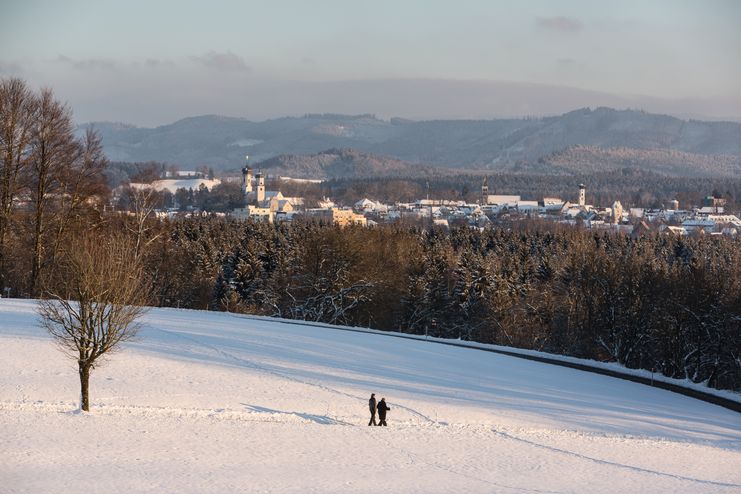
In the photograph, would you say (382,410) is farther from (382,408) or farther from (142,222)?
(142,222)

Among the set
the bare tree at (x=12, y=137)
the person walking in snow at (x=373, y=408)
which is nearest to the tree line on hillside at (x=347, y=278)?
the bare tree at (x=12, y=137)

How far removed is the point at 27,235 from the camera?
52.1 m

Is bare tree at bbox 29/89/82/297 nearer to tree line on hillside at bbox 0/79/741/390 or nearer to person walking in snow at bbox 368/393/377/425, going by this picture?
tree line on hillside at bbox 0/79/741/390

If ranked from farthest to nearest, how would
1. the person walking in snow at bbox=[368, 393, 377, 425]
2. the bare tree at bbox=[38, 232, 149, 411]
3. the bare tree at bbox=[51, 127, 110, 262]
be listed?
1. the bare tree at bbox=[51, 127, 110, 262]
2. the person walking in snow at bbox=[368, 393, 377, 425]
3. the bare tree at bbox=[38, 232, 149, 411]

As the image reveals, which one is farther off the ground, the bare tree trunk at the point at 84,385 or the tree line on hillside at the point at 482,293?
the tree line on hillside at the point at 482,293

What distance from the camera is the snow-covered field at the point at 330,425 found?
22750 mm

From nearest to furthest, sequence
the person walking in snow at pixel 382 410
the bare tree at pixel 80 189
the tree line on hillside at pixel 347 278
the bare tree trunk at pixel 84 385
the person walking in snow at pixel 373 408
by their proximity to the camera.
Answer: the bare tree trunk at pixel 84 385, the person walking in snow at pixel 382 410, the person walking in snow at pixel 373 408, the tree line on hillside at pixel 347 278, the bare tree at pixel 80 189

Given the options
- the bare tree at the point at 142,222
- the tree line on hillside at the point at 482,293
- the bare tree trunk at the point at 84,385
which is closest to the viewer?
the bare tree trunk at the point at 84,385

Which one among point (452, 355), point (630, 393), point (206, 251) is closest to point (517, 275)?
point (206, 251)

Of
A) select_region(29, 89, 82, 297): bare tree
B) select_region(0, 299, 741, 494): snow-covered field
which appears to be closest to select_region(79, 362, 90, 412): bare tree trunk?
select_region(0, 299, 741, 494): snow-covered field

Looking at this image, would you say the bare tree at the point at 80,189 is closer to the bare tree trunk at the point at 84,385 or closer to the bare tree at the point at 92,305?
the bare tree at the point at 92,305

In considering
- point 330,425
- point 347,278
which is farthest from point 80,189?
point 330,425

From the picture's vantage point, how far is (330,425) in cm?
2783

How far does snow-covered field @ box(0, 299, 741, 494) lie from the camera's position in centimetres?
2275
